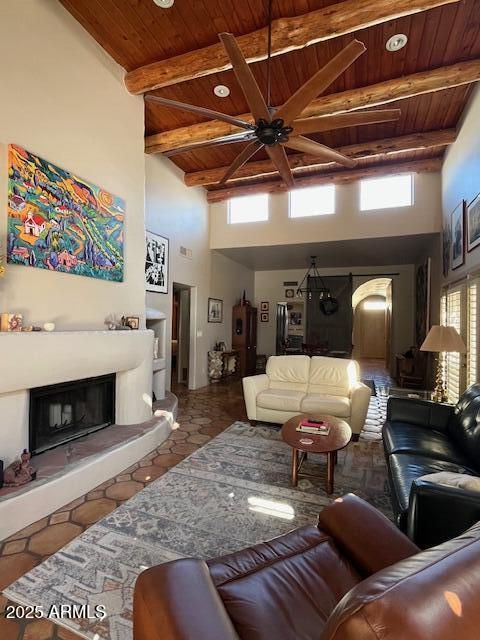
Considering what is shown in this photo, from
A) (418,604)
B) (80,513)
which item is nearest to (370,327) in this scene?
(80,513)

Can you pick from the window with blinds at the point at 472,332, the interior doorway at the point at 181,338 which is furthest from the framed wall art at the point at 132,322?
the window with blinds at the point at 472,332

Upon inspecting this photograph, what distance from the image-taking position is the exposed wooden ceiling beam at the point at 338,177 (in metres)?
5.37

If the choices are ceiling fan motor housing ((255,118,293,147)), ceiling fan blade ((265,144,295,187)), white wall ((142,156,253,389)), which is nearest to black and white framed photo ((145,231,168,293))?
white wall ((142,156,253,389))

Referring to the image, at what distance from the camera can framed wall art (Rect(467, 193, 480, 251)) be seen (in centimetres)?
331

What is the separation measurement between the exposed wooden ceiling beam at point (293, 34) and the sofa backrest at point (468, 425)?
3.24 meters

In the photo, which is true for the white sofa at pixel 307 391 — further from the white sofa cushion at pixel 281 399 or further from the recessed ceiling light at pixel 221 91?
the recessed ceiling light at pixel 221 91

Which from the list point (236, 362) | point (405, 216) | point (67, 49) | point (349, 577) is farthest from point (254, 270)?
point (349, 577)

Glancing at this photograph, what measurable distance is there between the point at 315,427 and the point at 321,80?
8.98ft

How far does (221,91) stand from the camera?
3922mm

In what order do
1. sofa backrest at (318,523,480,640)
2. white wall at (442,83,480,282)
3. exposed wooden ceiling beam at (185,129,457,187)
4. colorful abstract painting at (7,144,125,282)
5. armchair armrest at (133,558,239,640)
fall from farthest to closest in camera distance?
exposed wooden ceiling beam at (185,129,457,187) → white wall at (442,83,480,282) → colorful abstract painting at (7,144,125,282) → armchair armrest at (133,558,239,640) → sofa backrest at (318,523,480,640)

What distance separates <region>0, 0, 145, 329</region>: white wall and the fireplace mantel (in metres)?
0.30

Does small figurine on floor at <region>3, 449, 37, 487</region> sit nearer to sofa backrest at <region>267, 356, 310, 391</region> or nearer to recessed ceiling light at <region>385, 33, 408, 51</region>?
sofa backrest at <region>267, 356, 310, 391</region>

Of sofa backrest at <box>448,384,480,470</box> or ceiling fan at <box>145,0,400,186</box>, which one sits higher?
ceiling fan at <box>145,0,400,186</box>

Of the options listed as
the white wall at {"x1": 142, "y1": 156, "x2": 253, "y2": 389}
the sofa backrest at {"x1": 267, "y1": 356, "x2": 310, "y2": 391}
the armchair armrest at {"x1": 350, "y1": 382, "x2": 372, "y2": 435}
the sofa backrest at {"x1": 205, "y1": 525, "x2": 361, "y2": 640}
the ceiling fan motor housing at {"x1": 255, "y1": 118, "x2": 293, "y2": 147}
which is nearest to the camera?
the sofa backrest at {"x1": 205, "y1": 525, "x2": 361, "y2": 640}
